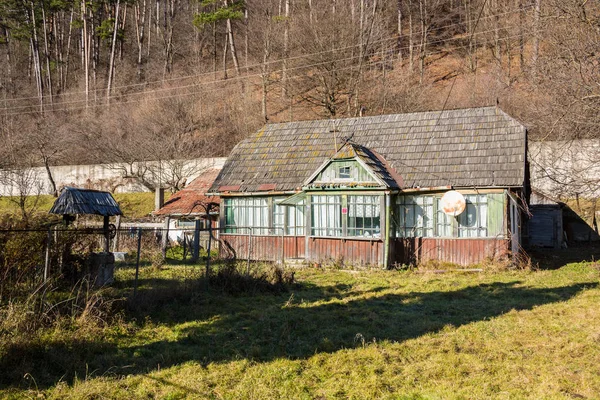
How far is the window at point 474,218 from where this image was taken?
17594 mm

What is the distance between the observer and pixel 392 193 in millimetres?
18203

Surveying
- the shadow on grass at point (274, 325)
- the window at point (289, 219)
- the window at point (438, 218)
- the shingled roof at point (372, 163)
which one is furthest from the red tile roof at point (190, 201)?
the shadow on grass at point (274, 325)

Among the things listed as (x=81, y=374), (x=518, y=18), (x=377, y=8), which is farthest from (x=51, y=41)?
(x=81, y=374)

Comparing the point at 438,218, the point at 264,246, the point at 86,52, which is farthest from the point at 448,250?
the point at 86,52

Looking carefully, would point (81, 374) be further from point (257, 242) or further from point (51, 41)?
A: point (51, 41)

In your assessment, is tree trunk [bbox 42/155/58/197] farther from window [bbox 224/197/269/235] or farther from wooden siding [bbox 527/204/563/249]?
wooden siding [bbox 527/204/563/249]

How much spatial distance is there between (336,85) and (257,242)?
18.4 metres

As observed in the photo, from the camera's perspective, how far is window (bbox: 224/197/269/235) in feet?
67.7

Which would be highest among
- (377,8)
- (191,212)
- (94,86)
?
(377,8)

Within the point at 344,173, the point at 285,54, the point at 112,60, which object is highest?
the point at 112,60

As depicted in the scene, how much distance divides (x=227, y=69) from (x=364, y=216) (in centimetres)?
3779

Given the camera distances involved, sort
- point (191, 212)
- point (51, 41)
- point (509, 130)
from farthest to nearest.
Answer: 1. point (51, 41)
2. point (191, 212)
3. point (509, 130)

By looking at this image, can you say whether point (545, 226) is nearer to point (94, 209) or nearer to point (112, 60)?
point (94, 209)

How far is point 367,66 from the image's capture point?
124 ft
